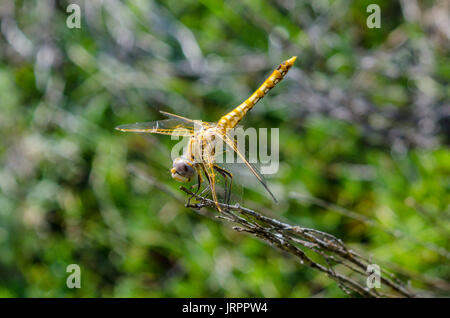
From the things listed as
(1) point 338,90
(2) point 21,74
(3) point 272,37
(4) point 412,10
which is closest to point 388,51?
(4) point 412,10

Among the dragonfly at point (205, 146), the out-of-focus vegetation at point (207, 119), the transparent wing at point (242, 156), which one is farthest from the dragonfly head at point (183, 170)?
the out-of-focus vegetation at point (207, 119)

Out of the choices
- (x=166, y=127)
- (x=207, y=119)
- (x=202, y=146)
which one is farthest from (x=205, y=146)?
(x=207, y=119)

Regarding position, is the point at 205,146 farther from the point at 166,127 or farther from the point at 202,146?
the point at 166,127

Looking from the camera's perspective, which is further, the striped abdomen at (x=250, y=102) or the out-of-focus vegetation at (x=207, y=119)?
the out-of-focus vegetation at (x=207, y=119)

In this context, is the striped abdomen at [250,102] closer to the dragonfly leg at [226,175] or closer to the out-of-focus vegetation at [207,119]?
the dragonfly leg at [226,175]

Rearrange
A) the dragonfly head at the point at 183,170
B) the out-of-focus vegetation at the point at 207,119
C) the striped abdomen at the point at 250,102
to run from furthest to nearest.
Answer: the out-of-focus vegetation at the point at 207,119 < the striped abdomen at the point at 250,102 < the dragonfly head at the point at 183,170

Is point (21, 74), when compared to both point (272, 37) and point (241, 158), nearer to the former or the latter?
point (272, 37)

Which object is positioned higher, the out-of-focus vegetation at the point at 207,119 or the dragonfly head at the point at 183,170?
the out-of-focus vegetation at the point at 207,119
